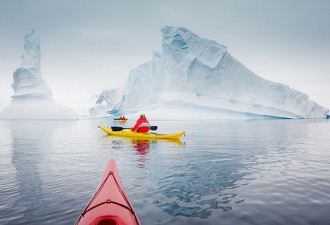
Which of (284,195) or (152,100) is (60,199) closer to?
(284,195)

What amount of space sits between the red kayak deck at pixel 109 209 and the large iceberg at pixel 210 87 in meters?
40.6

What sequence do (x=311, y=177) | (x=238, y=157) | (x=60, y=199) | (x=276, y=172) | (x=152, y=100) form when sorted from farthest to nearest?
1. (x=152, y=100)
2. (x=238, y=157)
3. (x=276, y=172)
4. (x=311, y=177)
5. (x=60, y=199)

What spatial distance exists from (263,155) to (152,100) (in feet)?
137

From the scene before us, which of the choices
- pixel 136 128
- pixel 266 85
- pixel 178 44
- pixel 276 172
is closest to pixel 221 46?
pixel 178 44

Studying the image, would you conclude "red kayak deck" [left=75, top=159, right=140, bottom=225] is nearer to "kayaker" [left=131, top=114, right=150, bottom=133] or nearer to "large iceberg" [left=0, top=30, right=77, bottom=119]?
"kayaker" [left=131, top=114, right=150, bottom=133]

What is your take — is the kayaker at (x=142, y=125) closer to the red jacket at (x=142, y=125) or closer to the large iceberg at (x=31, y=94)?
the red jacket at (x=142, y=125)

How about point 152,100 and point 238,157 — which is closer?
point 238,157

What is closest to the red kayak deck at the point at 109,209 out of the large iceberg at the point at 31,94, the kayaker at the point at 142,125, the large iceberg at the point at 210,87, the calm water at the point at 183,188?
the calm water at the point at 183,188

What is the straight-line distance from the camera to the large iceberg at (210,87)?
4403 cm

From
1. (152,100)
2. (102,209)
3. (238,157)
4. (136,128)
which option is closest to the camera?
(102,209)

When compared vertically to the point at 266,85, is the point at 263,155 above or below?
below

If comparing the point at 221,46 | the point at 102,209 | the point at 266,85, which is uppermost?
the point at 221,46

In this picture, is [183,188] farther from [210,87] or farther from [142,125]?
[210,87]

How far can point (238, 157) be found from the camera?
9.84 m
